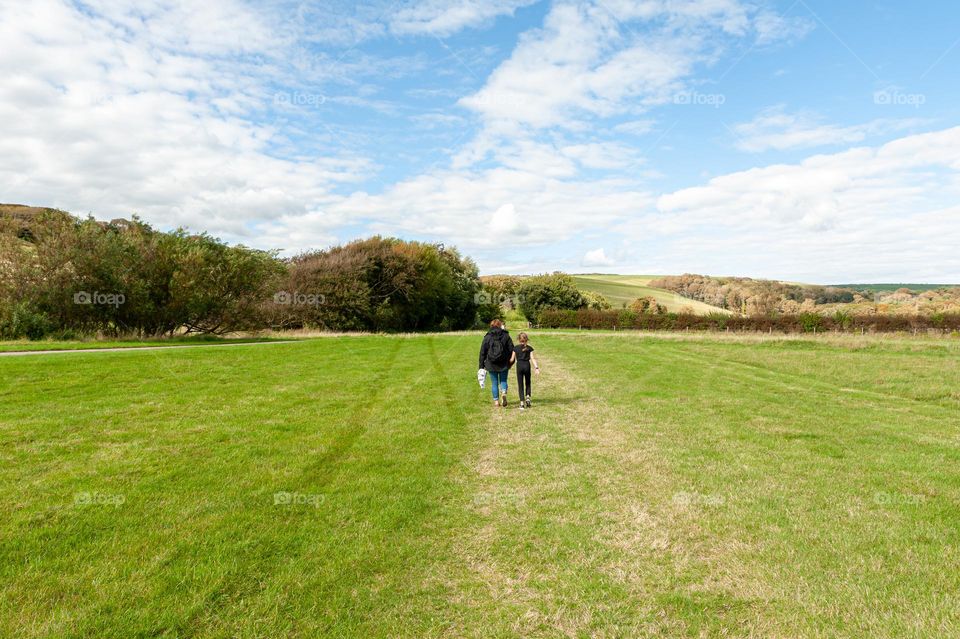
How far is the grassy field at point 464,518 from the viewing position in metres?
3.96

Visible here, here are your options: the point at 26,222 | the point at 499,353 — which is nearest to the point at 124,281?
the point at 26,222

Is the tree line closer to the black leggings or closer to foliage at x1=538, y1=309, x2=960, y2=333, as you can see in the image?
the black leggings

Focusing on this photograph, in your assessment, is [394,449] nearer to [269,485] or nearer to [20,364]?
[269,485]

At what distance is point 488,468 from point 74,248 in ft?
87.0

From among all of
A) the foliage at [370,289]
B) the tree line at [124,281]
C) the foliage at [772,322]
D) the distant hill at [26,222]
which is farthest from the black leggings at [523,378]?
the foliage at [772,322]

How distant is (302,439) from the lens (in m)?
8.88

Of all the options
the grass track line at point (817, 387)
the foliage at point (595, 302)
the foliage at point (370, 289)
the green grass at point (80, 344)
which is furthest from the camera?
the foliage at point (595, 302)

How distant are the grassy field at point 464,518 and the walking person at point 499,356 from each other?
1.25 meters

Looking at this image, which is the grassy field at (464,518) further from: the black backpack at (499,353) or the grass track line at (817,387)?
the black backpack at (499,353)

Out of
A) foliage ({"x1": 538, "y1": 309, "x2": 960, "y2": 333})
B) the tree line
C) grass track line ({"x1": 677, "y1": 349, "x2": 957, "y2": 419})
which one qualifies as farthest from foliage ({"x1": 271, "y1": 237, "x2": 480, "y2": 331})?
grass track line ({"x1": 677, "y1": 349, "x2": 957, "y2": 419})

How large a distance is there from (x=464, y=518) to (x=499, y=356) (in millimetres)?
7048

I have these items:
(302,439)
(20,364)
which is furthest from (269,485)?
(20,364)

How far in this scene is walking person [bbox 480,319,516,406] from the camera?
1281cm

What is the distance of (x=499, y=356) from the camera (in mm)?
12781
